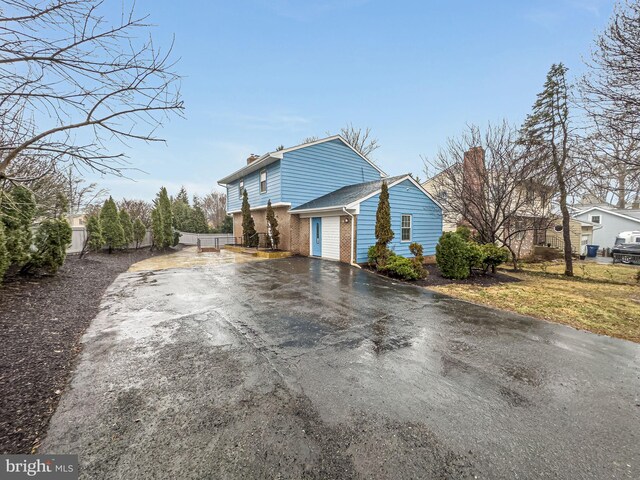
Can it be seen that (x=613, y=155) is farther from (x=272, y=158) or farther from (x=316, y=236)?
(x=272, y=158)

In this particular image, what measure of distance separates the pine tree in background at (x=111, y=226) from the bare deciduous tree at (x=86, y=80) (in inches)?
631

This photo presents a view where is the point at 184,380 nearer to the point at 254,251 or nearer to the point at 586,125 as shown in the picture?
the point at 586,125

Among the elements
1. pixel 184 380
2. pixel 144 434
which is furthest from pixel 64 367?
pixel 144 434

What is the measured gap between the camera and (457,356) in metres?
3.74

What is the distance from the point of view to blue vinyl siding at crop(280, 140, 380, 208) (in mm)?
14922

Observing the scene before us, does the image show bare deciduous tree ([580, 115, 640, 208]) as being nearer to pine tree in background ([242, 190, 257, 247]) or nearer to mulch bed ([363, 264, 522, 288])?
mulch bed ([363, 264, 522, 288])

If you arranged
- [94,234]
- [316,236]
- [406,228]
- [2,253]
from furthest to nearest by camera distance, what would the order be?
[94,234]
[316,236]
[406,228]
[2,253]

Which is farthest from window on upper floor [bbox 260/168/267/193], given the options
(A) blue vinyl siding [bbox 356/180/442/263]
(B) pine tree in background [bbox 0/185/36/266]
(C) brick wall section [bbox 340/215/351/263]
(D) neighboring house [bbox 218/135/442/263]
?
(B) pine tree in background [bbox 0/185/36/266]

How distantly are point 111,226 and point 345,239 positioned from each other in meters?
14.0

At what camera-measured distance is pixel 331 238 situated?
13.1 meters

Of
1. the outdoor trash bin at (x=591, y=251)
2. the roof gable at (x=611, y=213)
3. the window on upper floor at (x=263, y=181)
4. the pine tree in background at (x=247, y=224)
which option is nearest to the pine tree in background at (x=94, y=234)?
the pine tree in background at (x=247, y=224)

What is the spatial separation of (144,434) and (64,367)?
1993 mm

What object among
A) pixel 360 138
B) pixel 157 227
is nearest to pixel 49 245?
pixel 157 227

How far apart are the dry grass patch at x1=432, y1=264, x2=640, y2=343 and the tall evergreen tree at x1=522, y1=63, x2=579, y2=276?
12.7ft
